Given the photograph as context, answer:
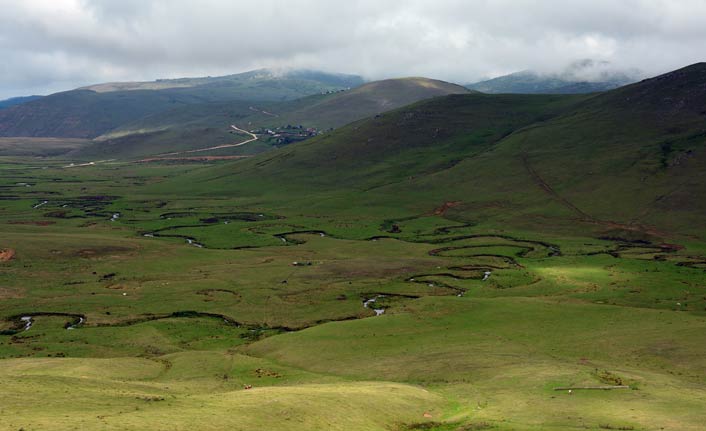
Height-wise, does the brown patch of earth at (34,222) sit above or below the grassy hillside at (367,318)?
above

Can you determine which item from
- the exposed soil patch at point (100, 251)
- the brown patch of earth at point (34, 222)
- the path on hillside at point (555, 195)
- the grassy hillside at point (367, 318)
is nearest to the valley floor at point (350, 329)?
the grassy hillside at point (367, 318)

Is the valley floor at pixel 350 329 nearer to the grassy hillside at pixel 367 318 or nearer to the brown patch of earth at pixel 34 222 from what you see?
the grassy hillside at pixel 367 318

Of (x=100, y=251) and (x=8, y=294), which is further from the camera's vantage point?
(x=100, y=251)

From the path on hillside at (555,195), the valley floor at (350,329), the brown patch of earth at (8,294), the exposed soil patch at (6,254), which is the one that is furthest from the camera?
the path on hillside at (555,195)

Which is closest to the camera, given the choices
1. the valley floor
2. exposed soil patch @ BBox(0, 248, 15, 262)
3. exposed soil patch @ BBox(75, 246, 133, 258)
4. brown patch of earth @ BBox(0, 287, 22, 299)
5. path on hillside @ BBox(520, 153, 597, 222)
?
the valley floor

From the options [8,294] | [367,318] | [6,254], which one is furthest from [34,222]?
[367,318]

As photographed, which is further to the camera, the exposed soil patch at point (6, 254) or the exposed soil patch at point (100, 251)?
the exposed soil patch at point (100, 251)

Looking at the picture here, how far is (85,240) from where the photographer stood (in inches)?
4914

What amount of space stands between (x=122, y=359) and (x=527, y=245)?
93.1 meters

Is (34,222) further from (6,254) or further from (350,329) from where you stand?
(350,329)

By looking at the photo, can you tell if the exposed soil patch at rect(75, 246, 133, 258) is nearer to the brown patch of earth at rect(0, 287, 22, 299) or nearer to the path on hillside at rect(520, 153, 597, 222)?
the brown patch of earth at rect(0, 287, 22, 299)

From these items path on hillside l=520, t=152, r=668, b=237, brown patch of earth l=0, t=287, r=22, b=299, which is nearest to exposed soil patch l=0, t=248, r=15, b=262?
brown patch of earth l=0, t=287, r=22, b=299

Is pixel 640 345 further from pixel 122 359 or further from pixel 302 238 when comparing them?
pixel 302 238

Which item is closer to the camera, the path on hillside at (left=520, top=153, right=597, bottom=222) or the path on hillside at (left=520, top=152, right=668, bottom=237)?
the path on hillside at (left=520, top=152, right=668, bottom=237)
